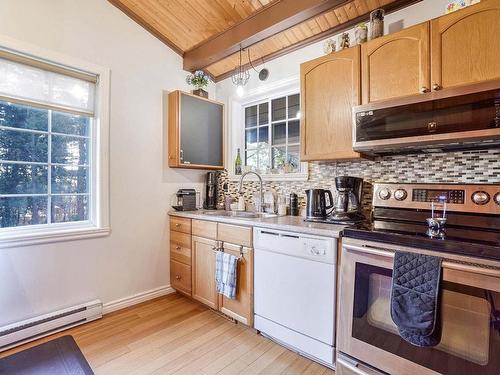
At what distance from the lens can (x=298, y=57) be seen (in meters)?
2.50

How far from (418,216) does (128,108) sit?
2.57 m

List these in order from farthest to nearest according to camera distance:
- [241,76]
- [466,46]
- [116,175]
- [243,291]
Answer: [241,76] < [116,175] < [243,291] < [466,46]

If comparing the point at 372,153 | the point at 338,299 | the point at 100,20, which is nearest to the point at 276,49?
the point at 372,153

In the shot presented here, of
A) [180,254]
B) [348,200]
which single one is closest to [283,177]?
[348,200]

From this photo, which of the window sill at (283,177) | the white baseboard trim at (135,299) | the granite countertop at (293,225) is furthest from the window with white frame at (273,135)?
the white baseboard trim at (135,299)

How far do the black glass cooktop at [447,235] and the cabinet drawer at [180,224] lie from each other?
1.57m

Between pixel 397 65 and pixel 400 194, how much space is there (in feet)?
2.73

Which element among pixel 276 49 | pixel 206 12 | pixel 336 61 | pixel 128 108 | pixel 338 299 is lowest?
pixel 338 299

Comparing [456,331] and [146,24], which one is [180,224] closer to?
[146,24]

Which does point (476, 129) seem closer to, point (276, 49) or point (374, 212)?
point (374, 212)

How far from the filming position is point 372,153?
1940mm

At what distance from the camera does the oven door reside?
109 cm

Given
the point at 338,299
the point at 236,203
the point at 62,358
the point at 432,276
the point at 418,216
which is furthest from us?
the point at 236,203

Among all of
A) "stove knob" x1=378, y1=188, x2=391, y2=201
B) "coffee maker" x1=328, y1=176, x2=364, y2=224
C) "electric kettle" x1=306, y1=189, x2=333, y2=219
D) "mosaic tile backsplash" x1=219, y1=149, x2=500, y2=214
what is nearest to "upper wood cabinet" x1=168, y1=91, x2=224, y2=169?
"mosaic tile backsplash" x1=219, y1=149, x2=500, y2=214
